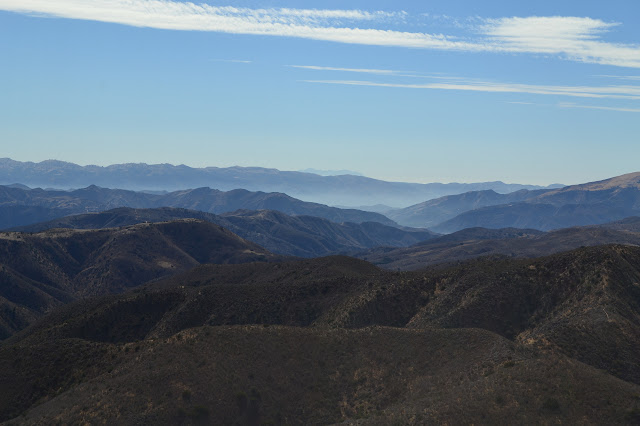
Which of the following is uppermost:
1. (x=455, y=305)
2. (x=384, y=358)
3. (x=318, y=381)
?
(x=455, y=305)

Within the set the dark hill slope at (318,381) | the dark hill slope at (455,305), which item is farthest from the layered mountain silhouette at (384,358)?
the dark hill slope at (455,305)

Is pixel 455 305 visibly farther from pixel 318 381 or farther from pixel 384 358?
pixel 318 381

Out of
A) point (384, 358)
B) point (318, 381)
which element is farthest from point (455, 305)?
point (318, 381)

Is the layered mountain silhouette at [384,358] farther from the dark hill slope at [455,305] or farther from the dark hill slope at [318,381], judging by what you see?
the dark hill slope at [455,305]

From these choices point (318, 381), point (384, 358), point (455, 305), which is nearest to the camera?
point (318, 381)

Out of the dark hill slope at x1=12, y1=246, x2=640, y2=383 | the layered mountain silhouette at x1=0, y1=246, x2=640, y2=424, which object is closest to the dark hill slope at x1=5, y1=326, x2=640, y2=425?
the layered mountain silhouette at x1=0, y1=246, x2=640, y2=424

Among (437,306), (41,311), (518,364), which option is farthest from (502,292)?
(41,311)

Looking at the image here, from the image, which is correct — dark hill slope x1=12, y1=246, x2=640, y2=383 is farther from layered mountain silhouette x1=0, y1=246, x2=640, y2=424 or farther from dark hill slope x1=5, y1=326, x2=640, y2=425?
dark hill slope x1=5, y1=326, x2=640, y2=425

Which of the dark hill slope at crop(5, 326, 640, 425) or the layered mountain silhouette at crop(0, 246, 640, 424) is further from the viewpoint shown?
the layered mountain silhouette at crop(0, 246, 640, 424)
